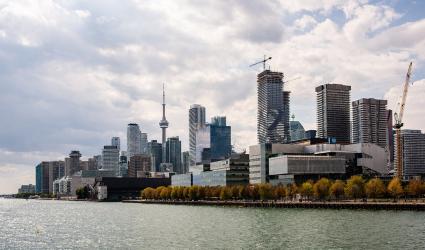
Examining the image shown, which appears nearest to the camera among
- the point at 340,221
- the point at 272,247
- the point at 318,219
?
the point at 272,247

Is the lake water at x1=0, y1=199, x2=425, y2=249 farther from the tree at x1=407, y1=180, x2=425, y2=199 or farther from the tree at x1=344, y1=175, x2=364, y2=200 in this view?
the tree at x1=344, y1=175, x2=364, y2=200

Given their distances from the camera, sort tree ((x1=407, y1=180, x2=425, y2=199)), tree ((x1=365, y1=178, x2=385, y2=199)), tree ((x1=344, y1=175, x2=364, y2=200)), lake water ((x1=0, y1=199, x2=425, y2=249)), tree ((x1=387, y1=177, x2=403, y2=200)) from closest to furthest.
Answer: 1. lake water ((x1=0, y1=199, x2=425, y2=249))
2. tree ((x1=387, y1=177, x2=403, y2=200))
3. tree ((x1=407, y1=180, x2=425, y2=199))
4. tree ((x1=365, y1=178, x2=385, y2=199))
5. tree ((x1=344, y1=175, x2=364, y2=200))

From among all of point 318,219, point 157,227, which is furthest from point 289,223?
point 157,227

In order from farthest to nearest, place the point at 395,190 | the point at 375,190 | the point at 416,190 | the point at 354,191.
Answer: the point at 354,191 → the point at 375,190 → the point at 416,190 → the point at 395,190

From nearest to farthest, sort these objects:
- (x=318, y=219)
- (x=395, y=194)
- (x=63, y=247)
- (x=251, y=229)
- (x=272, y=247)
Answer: (x=272, y=247)
(x=63, y=247)
(x=251, y=229)
(x=318, y=219)
(x=395, y=194)

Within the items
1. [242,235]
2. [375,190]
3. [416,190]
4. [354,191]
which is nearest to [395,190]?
[375,190]

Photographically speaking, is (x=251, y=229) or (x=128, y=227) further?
(x=128, y=227)

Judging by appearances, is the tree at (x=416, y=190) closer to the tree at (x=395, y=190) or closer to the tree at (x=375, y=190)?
the tree at (x=395, y=190)

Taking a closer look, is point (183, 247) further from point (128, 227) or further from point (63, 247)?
point (128, 227)

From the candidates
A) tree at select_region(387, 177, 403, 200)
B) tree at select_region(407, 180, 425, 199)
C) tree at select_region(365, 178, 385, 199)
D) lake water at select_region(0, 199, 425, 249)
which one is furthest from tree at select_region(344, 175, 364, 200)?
lake water at select_region(0, 199, 425, 249)

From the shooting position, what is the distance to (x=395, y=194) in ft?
608

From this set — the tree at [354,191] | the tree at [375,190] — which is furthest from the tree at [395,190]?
the tree at [354,191]

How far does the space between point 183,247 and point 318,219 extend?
166 feet

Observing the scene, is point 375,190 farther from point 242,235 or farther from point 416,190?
point 242,235
